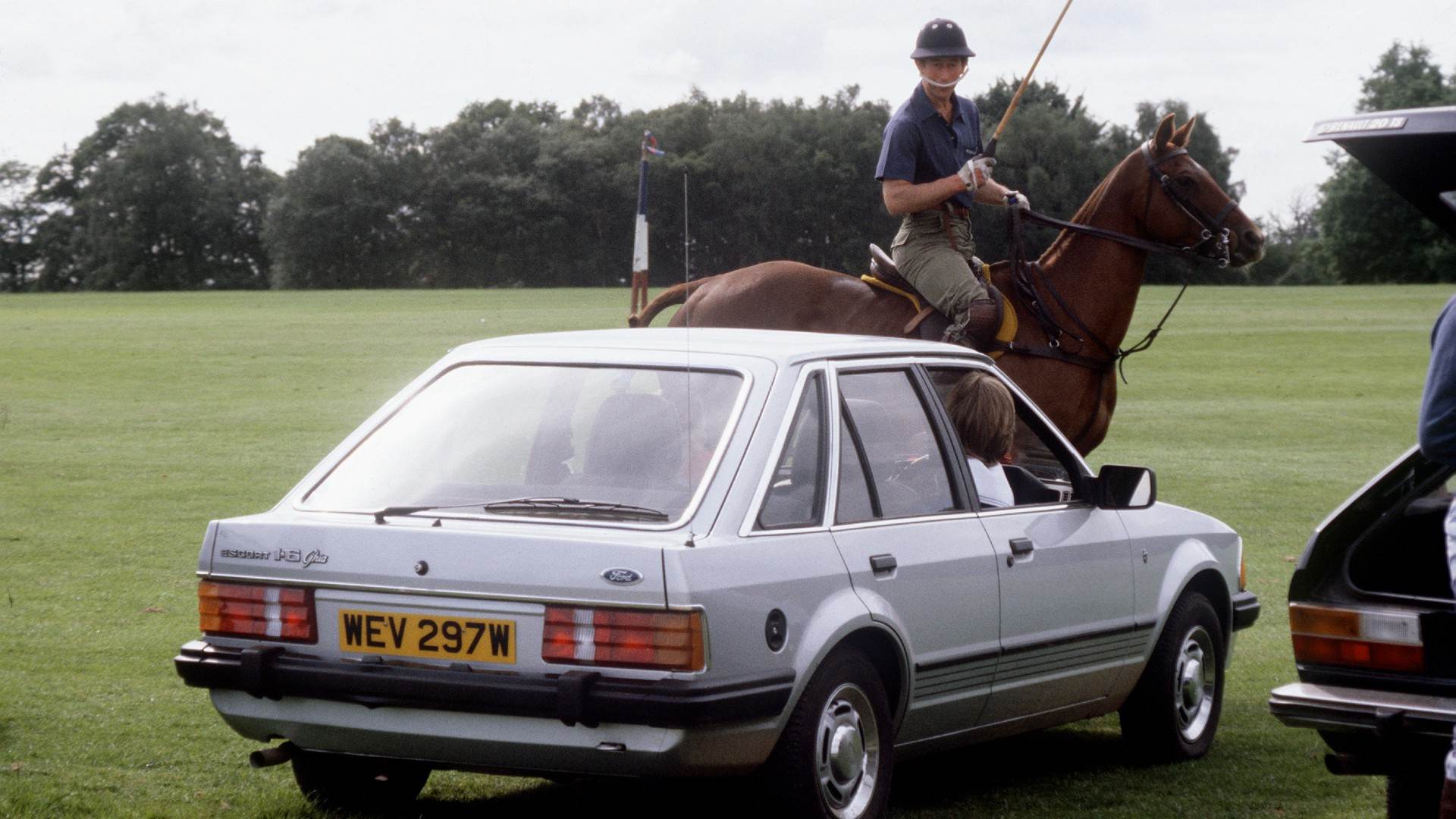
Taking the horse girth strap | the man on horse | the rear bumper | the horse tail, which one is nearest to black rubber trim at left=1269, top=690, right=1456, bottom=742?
the rear bumper

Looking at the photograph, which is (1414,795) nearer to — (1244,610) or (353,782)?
(1244,610)

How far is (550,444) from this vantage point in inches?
239

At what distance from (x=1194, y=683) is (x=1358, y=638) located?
2.23m

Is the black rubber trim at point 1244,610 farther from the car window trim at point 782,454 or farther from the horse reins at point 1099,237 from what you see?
the horse reins at point 1099,237

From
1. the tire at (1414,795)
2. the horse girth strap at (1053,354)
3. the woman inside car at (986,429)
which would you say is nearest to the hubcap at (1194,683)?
the woman inside car at (986,429)

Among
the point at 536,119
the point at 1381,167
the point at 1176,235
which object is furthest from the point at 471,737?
the point at 536,119

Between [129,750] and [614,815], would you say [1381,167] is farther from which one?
[129,750]

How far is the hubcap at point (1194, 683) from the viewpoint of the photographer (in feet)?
25.5

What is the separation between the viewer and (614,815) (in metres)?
6.48

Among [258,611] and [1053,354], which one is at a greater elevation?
[1053,354]

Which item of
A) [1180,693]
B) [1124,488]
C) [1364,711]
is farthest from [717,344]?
[1180,693]

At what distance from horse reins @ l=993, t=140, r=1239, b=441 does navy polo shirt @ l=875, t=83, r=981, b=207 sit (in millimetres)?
519

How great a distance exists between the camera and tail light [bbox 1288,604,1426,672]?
18.4 feet

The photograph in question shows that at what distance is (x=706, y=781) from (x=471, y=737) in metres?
0.65
